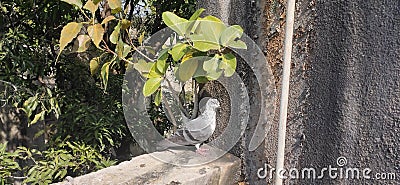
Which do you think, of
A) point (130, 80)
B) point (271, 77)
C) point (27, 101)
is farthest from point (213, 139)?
point (27, 101)

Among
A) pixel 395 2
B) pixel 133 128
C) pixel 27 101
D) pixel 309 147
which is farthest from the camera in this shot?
pixel 27 101

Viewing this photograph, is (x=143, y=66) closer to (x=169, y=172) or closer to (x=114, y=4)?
(x=114, y=4)

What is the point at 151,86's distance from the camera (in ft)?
2.44

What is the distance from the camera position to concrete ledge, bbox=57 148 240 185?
2.58ft

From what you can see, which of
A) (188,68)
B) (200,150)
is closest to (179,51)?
(188,68)

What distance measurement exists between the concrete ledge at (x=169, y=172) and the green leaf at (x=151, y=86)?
199 mm

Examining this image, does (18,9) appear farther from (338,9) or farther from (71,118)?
(338,9)

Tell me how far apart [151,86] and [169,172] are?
216mm

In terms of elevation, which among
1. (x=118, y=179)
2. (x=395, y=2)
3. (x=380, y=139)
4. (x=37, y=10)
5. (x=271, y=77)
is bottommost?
(x=118, y=179)

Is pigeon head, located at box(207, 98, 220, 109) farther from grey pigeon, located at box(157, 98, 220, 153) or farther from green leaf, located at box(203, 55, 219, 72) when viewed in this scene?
green leaf, located at box(203, 55, 219, 72)

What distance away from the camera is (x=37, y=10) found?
1.53 m

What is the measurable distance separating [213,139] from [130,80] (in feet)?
1.78

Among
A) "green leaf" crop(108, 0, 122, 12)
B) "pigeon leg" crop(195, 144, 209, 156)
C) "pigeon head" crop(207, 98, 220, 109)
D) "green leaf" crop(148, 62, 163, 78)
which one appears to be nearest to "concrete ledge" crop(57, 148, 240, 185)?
"pigeon leg" crop(195, 144, 209, 156)

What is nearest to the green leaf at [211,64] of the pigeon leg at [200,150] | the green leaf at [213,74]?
the green leaf at [213,74]
